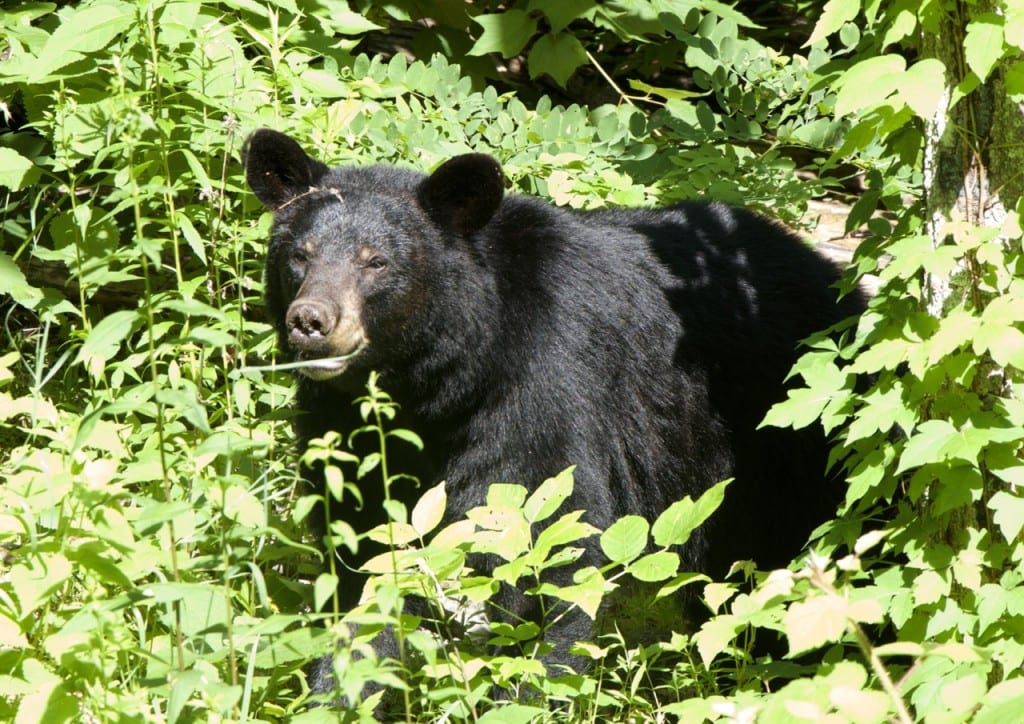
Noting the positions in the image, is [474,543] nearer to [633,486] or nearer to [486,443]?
[486,443]

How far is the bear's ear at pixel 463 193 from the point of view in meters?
4.54

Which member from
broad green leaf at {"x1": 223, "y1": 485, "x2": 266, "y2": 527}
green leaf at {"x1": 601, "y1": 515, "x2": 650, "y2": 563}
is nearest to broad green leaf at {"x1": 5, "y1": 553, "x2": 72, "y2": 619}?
broad green leaf at {"x1": 223, "y1": 485, "x2": 266, "y2": 527}

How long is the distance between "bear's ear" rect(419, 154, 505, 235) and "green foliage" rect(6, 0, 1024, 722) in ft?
2.30

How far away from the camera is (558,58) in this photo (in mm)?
7383

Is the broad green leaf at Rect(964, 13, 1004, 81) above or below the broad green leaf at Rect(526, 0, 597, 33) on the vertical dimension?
above

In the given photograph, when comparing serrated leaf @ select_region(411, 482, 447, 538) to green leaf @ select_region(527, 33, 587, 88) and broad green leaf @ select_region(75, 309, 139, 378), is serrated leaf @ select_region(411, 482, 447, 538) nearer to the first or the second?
broad green leaf @ select_region(75, 309, 139, 378)

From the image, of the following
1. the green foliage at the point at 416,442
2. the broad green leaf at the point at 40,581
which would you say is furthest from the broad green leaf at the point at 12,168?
the broad green leaf at the point at 40,581

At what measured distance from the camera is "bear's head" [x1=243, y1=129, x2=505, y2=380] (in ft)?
14.5

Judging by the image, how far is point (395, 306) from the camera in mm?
4492

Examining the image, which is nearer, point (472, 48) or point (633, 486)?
point (633, 486)

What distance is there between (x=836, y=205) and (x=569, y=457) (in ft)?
13.9

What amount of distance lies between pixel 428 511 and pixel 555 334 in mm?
1794

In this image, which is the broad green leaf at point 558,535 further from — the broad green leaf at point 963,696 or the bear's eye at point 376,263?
the bear's eye at point 376,263

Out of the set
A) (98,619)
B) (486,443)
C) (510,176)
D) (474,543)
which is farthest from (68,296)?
(98,619)
